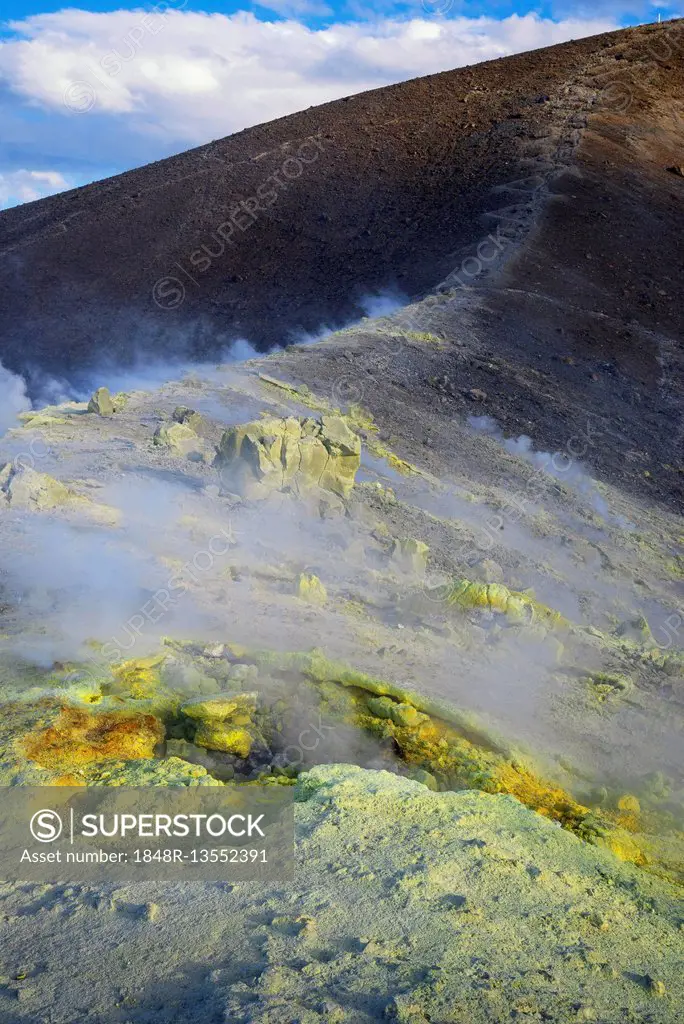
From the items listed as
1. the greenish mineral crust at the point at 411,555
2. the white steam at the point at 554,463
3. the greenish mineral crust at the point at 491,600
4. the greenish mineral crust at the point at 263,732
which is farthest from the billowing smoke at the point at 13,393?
the greenish mineral crust at the point at 263,732

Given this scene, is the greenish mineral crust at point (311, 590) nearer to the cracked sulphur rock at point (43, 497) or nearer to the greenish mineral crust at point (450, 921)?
the cracked sulphur rock at point (43, 497)

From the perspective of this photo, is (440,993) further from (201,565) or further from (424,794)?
(201,565)

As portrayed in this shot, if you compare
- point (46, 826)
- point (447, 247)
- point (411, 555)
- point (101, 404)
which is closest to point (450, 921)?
point (46, 826)

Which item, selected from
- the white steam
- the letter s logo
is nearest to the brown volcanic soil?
the white steam

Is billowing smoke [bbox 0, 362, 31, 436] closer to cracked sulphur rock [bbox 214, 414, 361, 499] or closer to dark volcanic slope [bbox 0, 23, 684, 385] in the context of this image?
dark volcanic slope [bbox 0, 23, 684, 385]

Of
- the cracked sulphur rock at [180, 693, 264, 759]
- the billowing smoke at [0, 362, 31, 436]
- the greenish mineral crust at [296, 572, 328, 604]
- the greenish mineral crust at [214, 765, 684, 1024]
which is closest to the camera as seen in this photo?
the greenish mineral crust at [214, 765, 684, 1024]

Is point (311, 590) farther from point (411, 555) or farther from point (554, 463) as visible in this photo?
point (554, 463)
